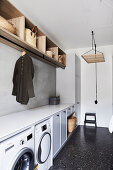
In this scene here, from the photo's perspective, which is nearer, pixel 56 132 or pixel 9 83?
pixel 9 83

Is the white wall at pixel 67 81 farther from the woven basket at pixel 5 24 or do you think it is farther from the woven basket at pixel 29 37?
the woven basket at pixel 5 24

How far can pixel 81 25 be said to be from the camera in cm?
298

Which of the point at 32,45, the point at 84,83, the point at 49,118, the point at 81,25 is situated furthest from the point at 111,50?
the point at 49,118

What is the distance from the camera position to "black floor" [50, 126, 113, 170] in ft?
6.86

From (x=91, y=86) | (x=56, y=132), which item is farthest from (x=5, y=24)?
(x=91, y=86)

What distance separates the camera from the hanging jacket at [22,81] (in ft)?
6.71

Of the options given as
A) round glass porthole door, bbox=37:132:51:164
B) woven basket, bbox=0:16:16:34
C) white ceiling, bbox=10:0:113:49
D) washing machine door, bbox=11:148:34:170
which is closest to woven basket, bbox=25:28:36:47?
woven basket, bbox=0:16:16:34

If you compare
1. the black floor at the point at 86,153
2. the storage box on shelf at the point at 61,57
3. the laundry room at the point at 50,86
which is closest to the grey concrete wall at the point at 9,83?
the laundry room at the point at 50,86

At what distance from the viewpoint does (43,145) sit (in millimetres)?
1770

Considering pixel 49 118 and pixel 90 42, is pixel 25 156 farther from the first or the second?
pixel 90 42

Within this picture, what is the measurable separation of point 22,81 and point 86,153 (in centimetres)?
185

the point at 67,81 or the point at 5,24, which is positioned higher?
the point at 5,24

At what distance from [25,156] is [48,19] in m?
2.58

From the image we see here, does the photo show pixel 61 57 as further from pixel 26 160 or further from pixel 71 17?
pixel 26 160
